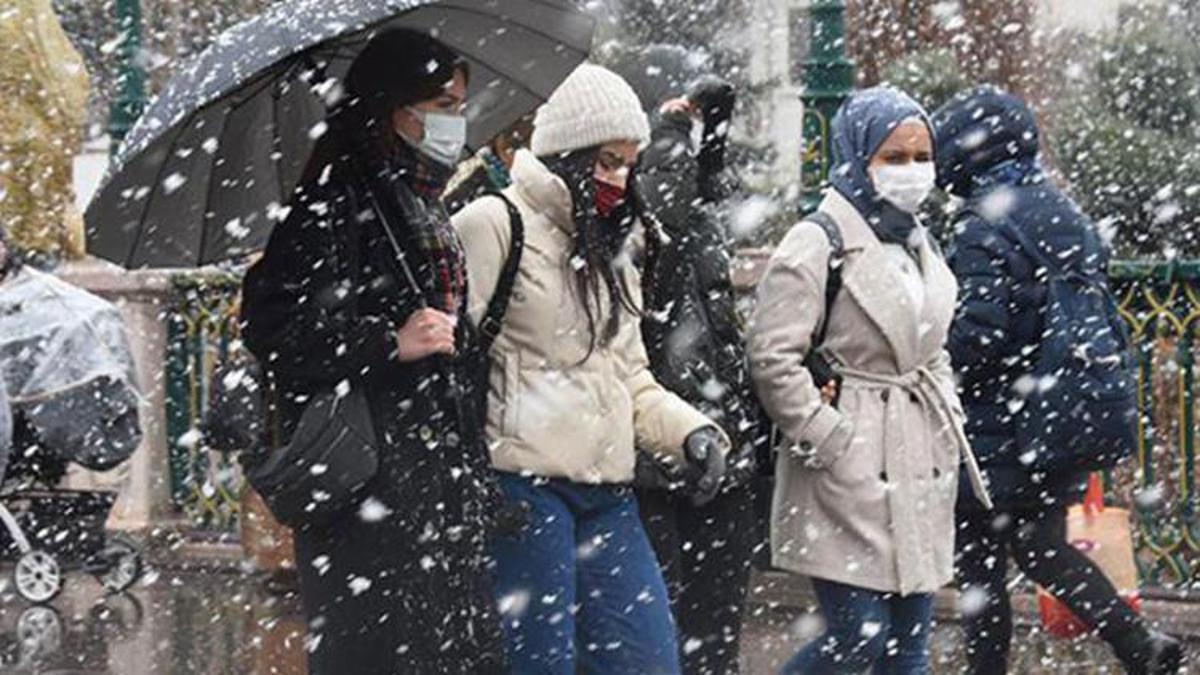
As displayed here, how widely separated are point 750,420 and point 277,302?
7.70 ft

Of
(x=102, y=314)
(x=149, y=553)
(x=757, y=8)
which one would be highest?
(x=102, y=314)

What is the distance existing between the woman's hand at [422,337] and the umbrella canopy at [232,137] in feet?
1.04

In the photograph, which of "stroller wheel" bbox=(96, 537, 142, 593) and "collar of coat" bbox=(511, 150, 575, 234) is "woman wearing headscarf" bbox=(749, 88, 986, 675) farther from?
"stroller wheel" bbox=(96, 537, 142, 593)

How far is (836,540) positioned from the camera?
6652mm

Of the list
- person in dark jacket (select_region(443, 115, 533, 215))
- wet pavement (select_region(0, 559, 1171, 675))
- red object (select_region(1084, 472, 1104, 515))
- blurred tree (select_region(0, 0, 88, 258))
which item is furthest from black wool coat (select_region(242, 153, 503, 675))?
blurred tree (select_region(0, 0, 88, 258))

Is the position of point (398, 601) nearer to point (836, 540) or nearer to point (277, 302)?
point (277, 302)

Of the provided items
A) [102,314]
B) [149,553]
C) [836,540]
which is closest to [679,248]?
[836,540]

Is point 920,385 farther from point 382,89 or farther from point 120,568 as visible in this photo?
point 120,568

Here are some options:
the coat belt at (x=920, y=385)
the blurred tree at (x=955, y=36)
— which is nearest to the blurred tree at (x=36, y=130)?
the coat belt at (x=920, y=385)

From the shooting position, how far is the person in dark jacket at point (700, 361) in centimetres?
716

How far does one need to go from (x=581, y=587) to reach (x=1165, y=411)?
4.27 meters

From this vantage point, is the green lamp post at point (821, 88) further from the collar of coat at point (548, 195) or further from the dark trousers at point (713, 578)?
the collar of coat at point (548, 195)

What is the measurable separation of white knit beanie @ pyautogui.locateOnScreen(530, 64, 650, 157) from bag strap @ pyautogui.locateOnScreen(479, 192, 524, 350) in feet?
0.86

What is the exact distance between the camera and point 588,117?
6.15 m
